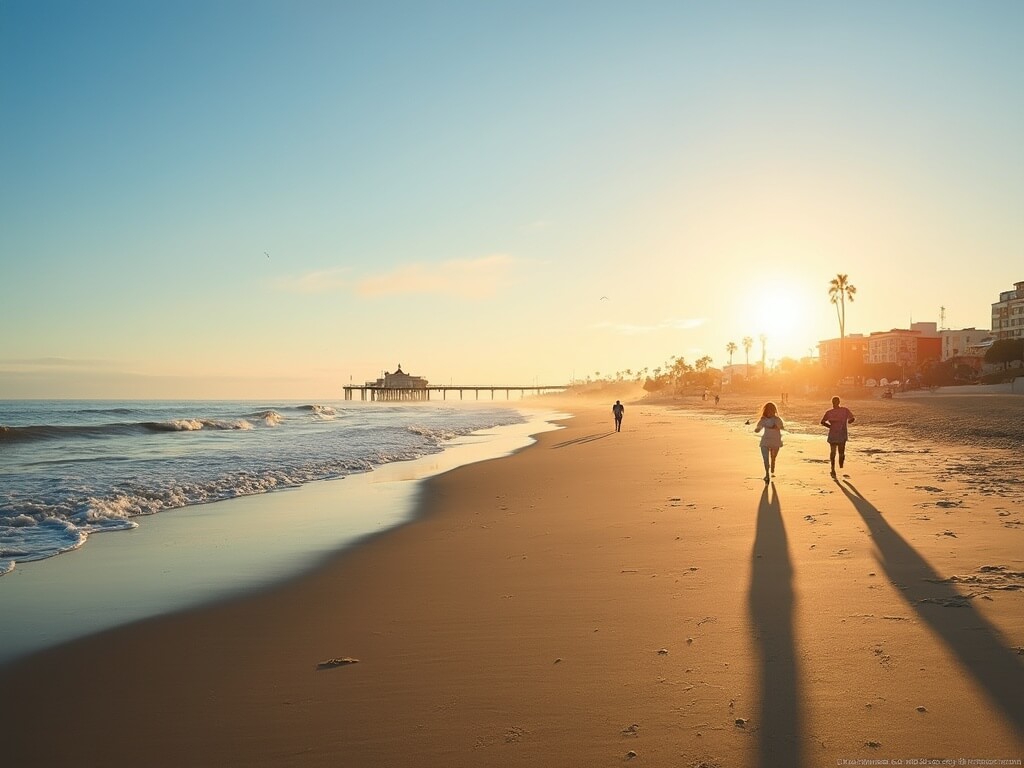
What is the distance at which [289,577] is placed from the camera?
297 inches

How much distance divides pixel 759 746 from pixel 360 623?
3.60 m

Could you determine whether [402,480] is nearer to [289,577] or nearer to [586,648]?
[289,577]

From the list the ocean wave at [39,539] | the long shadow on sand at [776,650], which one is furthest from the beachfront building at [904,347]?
the ocean wave at [39,539]

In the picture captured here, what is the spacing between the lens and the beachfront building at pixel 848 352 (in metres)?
123

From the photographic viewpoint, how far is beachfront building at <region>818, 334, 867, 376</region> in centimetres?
12329

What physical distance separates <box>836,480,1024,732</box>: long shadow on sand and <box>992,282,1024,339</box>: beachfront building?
4627 inches

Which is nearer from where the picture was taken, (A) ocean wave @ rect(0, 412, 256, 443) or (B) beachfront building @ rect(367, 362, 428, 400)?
(A) ocean wave @ rect(0, 412, 256, 443)

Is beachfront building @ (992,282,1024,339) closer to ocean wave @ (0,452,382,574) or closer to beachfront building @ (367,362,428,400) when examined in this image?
ocean wave @ (0,452,382,574)

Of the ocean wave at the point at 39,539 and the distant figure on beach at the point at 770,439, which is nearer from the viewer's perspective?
the ocean wave at the point at 39,539

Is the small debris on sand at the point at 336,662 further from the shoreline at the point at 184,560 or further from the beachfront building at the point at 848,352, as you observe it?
the beachfront building at the point at 848,352

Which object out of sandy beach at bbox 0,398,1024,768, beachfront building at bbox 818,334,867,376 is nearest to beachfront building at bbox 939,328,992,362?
beachfront building at bbox 818,334,867,376

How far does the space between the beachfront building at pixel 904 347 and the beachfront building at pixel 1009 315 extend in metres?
14.8

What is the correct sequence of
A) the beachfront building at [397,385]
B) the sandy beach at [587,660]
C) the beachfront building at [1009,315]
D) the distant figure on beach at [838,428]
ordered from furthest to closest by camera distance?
the beachfront building at [397,385] < the beachfront building at [1009,315] < the distant figure on beach at [838,428] < the sandy beach at [587,660]

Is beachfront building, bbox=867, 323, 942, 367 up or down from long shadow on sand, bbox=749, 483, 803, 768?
up
